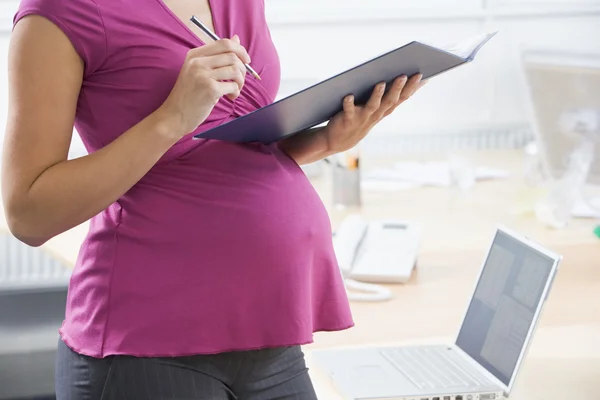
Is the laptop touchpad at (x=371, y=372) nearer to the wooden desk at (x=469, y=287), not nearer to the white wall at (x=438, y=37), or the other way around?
the wooden desk at (x=469, y=287)

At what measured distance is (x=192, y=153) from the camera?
1165 mm

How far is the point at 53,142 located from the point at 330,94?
357mm

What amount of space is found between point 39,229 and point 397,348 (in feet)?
2.50

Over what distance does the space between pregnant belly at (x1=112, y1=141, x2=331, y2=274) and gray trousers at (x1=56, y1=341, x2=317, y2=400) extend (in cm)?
12

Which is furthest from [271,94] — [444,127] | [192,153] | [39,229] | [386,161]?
[444,127]

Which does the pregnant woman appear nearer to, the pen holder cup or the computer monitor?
the computer monitor

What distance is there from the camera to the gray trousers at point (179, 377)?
44.3 inches

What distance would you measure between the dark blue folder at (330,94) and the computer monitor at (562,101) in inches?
52.1

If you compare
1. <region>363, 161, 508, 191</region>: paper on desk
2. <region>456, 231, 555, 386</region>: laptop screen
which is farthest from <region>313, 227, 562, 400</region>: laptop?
<region>363, 161, 508, 191</region>: paper on desk

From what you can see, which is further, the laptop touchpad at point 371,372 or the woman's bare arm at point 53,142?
the laptop touchpad at point 371,372

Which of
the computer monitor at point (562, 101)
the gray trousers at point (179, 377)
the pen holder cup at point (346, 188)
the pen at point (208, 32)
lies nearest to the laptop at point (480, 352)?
the gray trousers at point (179, 377)

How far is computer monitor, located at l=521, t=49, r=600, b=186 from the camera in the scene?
251 cm

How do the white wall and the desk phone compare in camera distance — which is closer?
the desk phone

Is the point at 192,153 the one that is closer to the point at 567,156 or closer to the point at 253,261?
the point at 253,261
